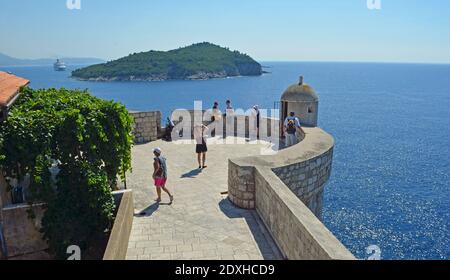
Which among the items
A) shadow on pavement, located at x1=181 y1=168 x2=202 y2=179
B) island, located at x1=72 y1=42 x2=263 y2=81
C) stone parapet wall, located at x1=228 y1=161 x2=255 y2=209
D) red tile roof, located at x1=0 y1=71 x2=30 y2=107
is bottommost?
shadow on pavement, located at x1=181 y1=168 x2=202 y2=179

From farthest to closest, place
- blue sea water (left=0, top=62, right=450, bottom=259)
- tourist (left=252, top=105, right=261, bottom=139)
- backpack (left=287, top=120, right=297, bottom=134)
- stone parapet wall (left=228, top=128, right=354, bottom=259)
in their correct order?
blue sea water (left=0, top=62, right=450, bottom=259), tourist (left=252, top=105, right=261, bottom=139), backpack (left=287, top=120, right=297, bottom=134), stone parapet wall (left=228, top=128, right=354, bottom=259)

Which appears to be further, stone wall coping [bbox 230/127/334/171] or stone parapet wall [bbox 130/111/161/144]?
stone parapet wall [bbox 130/111/161/144]

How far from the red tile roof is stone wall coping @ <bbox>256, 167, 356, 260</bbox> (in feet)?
18.8

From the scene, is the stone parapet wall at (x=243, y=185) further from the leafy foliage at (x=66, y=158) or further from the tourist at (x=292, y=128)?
the tourist at (x=292, y=128)

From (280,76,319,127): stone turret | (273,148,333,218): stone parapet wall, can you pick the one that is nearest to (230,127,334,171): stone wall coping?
(273,148,333,218): stone parapet wall

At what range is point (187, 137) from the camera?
17438 millimetres

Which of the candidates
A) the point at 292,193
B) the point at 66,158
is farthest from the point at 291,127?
the point at 66,158

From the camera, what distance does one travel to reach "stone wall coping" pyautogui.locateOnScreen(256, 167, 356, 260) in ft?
16.5

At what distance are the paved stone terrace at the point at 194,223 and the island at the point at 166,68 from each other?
154599mm

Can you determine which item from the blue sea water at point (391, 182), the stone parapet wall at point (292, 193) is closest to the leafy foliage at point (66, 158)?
the stone parapet wall at point (292, 193)

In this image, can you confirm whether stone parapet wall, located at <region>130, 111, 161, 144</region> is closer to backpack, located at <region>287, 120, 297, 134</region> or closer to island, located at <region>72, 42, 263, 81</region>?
backpack, located at <region>287, 120, 297, 134</region>

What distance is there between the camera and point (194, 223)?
8.52 metres
